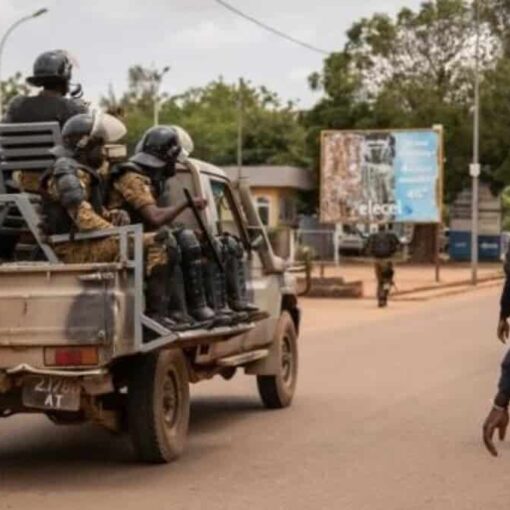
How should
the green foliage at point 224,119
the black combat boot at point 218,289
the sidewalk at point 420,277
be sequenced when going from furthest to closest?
1. the green foliage at point 224,119
2. the sidewalk at point 420,277
3. the black combat boot at point 218,289

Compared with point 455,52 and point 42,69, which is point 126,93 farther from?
point 42,69

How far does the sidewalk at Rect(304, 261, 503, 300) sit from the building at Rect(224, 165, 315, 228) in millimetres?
6266

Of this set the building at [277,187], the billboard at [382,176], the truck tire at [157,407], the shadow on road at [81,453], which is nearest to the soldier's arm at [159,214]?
the truck tire at [157,407]

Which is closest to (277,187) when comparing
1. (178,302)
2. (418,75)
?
(418,75)

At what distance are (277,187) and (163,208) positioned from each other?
5285 cm

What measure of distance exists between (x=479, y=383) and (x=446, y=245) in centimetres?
5349

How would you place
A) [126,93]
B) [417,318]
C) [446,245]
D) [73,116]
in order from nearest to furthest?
[73,116], [417,318], [446,245], [126,93]

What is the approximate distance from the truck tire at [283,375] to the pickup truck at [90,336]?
5.00 feet

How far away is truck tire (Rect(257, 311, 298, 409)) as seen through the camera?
12.4 meters

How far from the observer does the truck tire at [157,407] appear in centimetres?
902

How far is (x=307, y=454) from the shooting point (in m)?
9.85

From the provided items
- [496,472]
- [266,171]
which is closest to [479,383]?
[496,472]

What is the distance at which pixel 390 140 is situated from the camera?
42.8 meters

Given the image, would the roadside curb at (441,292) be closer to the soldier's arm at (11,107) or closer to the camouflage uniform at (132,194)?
the soldier's arm at (11,107)
